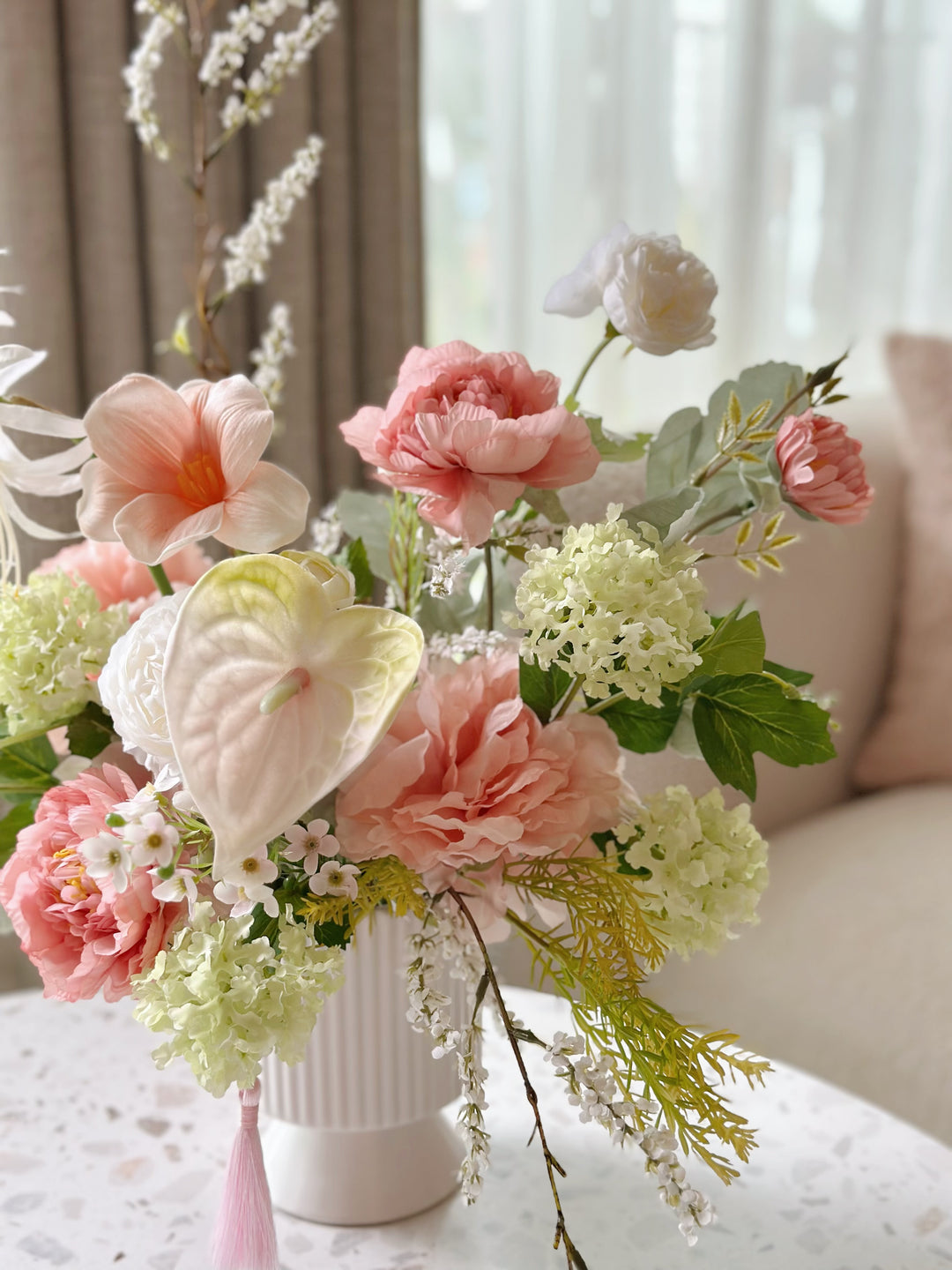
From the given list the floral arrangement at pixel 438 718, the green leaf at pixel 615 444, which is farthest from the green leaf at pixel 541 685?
the green leaf at pixel 615 444

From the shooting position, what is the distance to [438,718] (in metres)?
0.52

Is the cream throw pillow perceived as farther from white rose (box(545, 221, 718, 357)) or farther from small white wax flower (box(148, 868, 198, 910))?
small white wax flower (box(148, 868, 198, 910))

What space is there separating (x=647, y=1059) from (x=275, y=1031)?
0.54 feet

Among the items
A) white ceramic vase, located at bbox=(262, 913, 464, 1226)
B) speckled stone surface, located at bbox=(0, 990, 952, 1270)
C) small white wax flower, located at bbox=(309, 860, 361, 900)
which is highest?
small white wax flower, located at bbox=(309, 860, 361, 900)

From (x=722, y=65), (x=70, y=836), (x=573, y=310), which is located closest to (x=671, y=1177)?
(x=70, y=836)

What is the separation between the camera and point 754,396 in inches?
24.0

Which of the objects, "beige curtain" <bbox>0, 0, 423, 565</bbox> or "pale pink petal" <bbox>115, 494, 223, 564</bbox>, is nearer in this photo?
"pale pink petal" <bbox>115, 494, 223, 564</bbox>

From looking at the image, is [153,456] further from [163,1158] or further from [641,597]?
[163,1158]

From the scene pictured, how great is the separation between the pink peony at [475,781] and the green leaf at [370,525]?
0.47 ft

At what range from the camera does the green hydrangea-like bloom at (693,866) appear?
542 millimetres

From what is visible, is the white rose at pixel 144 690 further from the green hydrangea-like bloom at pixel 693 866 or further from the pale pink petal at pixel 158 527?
the green hydrangea-like bloom at pixel 693 866

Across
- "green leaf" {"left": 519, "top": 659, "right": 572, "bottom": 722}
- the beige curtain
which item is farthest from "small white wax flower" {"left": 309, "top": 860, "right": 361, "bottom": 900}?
the beige curtain

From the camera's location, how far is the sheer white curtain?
165 cm

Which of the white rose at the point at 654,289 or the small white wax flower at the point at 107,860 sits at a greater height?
the white rose at the point at 654,289
